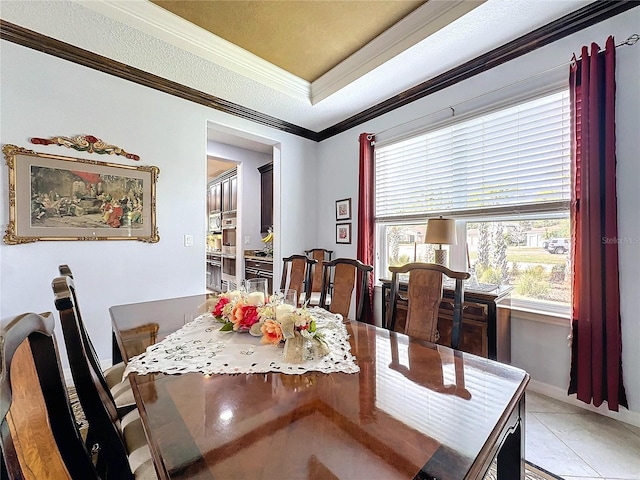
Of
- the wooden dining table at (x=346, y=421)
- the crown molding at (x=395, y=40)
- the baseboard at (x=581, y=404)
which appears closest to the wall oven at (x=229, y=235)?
the crown molding at (x=395, y=40)

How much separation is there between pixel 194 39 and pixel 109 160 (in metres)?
1.29

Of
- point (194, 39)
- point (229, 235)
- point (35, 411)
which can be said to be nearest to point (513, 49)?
point (194, 39)

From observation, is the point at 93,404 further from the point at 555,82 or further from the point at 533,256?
the point at 555,82

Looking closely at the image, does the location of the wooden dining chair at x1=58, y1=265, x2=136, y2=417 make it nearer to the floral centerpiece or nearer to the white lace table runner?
the white lace table runner

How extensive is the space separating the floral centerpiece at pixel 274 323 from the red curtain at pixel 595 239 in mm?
1869

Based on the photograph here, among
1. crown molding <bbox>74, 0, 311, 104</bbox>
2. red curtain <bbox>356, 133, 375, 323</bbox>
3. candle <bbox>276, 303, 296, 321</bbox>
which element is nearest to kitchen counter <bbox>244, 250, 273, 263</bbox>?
red curtain <bbox>356, 133, 375, 323</bbox>

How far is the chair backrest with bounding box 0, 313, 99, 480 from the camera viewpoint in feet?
1.38

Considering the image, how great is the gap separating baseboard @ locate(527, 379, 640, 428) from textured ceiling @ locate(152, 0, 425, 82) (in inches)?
117

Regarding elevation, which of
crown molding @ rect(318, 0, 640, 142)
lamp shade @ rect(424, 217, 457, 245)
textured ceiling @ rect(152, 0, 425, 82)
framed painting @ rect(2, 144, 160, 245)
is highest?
textured ceiling @ rect(152, 0, 425, 82)

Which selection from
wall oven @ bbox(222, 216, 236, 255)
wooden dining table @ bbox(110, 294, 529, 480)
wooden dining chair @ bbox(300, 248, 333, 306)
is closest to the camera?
wooden dining table @ bbox(110, 294, 529, 480)

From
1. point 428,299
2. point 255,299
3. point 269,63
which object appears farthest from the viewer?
point 269,63

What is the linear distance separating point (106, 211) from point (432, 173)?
308 cm

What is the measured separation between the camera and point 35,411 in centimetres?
54

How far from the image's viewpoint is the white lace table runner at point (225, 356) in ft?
3.37
